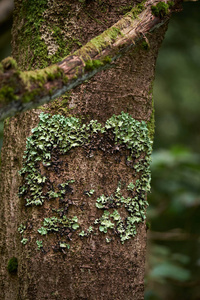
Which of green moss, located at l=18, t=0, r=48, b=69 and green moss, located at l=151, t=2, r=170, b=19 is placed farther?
green moss, located at l=18, t=0, r=48, b=69

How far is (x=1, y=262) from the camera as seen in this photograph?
1.58 metres

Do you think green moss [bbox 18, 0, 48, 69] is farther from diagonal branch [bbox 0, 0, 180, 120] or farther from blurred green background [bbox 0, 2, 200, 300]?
blurred green background [bbox 0, 2, 200, 300]

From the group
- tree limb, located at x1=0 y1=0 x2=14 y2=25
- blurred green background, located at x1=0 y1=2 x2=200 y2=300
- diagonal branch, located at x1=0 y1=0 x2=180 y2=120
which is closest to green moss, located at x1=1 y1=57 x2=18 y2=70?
diagonal branch, located at x1=0 y1=0 x2=180 y2=120

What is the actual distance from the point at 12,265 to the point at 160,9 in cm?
132

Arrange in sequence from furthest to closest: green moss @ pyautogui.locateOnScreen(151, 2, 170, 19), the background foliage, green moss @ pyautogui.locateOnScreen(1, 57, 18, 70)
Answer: the background foliage
green moss @ pyautogui.locateOnScreen(151, 2, 170, 19)
green moss @ pyautogui.locateOnScreen(1, 57, 18, 70)

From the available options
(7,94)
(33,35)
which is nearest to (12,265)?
→ (7,94)

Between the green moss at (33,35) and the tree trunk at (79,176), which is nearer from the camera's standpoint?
the tree trunk at (79,176)

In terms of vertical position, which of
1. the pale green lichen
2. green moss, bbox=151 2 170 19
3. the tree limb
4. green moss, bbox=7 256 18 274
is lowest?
green moss, bbox=7 256 18 274

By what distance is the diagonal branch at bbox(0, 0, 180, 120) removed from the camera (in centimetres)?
96

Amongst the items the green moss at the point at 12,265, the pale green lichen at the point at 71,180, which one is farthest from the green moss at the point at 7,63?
the green moss at the point at 12,265

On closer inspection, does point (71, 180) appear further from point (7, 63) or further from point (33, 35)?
point (33, 35)

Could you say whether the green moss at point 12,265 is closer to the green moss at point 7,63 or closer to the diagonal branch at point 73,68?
the diagonal branch at point 73,68

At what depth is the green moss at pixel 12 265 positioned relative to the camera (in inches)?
58.7

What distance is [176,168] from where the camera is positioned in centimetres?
364
